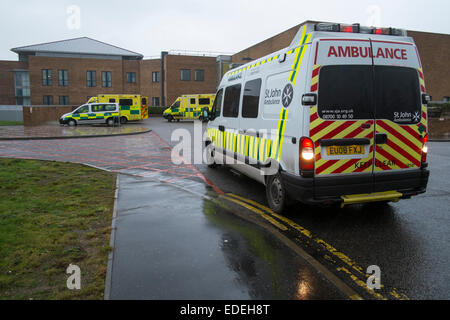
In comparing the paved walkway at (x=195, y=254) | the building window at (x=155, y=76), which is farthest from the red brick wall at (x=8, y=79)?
the paved walkway at (x=195, y=254)

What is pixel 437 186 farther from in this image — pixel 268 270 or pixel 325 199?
pixel 268 270

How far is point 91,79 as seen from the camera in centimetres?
5094

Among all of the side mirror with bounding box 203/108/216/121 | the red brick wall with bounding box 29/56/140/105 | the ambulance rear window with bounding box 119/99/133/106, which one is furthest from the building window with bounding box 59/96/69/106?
the side mirror with bounding box 203/108/216/121

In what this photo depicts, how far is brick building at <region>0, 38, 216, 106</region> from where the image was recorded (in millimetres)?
49094

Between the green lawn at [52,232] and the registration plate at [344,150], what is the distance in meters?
3.14

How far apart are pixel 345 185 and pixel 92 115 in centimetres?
2586

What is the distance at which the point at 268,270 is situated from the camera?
381 centimetres

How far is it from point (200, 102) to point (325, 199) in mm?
30381

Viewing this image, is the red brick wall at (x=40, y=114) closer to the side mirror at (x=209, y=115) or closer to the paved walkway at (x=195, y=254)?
the side mirror at (x=209, y=115)

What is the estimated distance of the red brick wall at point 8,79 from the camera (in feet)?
186

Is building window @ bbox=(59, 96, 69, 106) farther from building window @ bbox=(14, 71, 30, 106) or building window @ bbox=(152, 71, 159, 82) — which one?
building window @ bbox=(14, 71, 30, 106)

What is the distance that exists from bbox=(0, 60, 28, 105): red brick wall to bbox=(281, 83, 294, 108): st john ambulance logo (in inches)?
2472

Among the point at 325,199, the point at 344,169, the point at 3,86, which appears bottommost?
the point at 325,199

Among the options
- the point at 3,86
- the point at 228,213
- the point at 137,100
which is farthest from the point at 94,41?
the point at 228,213
